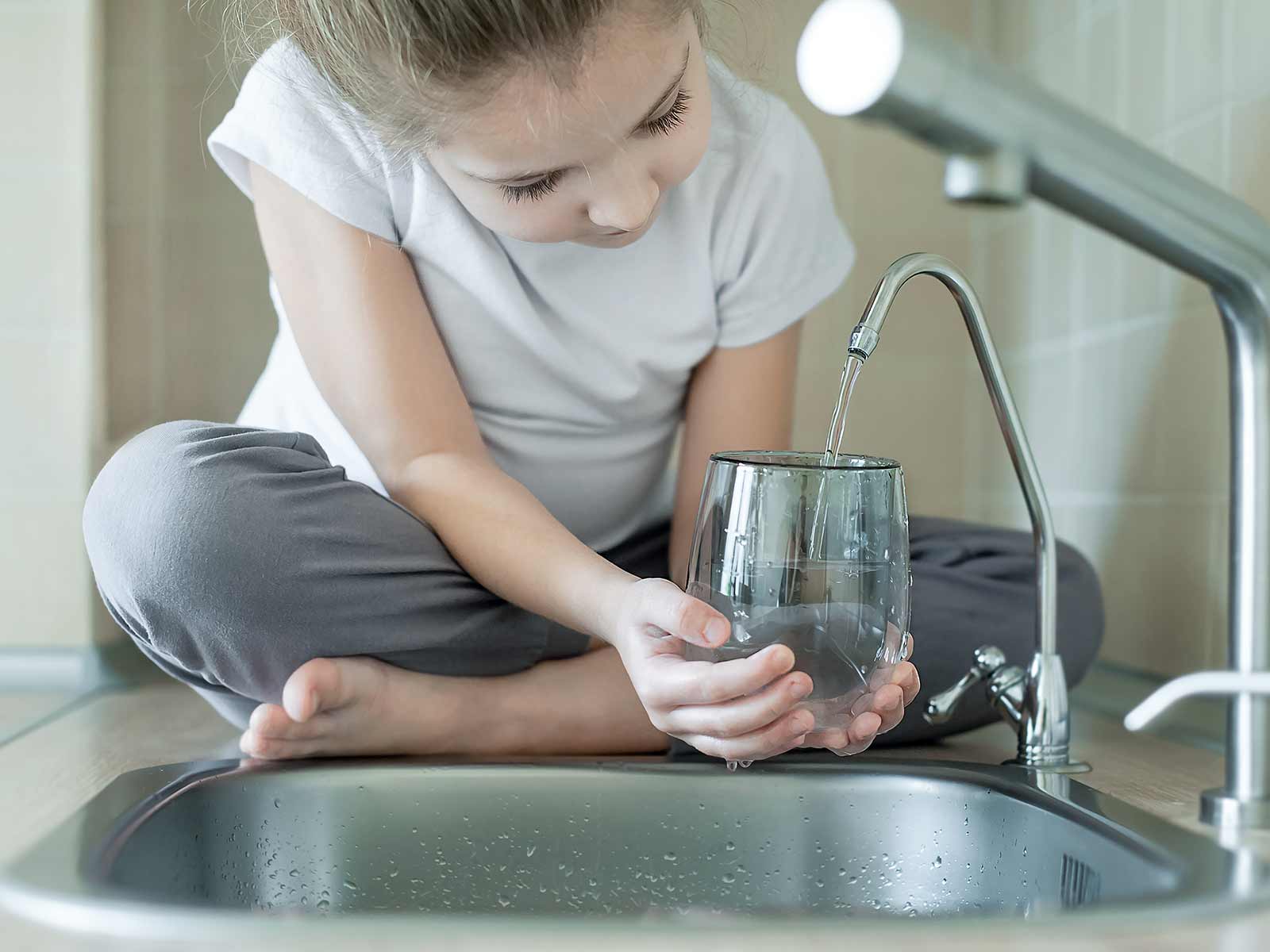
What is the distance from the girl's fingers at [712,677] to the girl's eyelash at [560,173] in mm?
312

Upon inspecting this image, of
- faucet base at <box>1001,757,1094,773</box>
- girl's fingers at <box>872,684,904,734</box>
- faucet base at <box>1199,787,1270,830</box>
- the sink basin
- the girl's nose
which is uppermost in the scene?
the girl's nose

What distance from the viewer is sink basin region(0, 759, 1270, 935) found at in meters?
0.79

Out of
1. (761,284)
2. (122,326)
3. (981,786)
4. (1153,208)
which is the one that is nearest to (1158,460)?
(761,284)

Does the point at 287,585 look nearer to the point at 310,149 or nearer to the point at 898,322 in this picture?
the point at 310,149

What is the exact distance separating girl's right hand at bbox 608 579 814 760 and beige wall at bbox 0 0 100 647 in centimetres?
102

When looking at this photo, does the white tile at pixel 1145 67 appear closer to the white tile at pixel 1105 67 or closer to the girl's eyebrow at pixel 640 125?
the white tile at pixel 1105 67

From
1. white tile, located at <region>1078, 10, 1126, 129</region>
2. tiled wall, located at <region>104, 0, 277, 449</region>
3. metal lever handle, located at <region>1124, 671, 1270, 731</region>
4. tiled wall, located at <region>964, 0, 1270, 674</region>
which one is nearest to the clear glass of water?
metal lever handle, located at <region>1124, 671, 1270, 731</region>

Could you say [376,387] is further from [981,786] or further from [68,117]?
[68,117]

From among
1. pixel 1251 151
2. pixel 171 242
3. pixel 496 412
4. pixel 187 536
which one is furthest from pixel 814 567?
pixel 171 242

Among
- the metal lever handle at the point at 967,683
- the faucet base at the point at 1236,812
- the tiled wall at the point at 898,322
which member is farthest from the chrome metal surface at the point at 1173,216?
the tiled wall at the point at 898,322

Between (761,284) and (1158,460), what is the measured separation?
1.57 feet

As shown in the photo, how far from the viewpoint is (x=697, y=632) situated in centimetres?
69

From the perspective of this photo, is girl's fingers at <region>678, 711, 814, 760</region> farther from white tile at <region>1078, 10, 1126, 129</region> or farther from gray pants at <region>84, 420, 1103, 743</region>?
white tile at <region>1078, 10, 1126, 129</region>

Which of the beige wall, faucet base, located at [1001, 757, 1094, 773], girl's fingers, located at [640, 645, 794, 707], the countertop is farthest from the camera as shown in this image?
the beige wall
